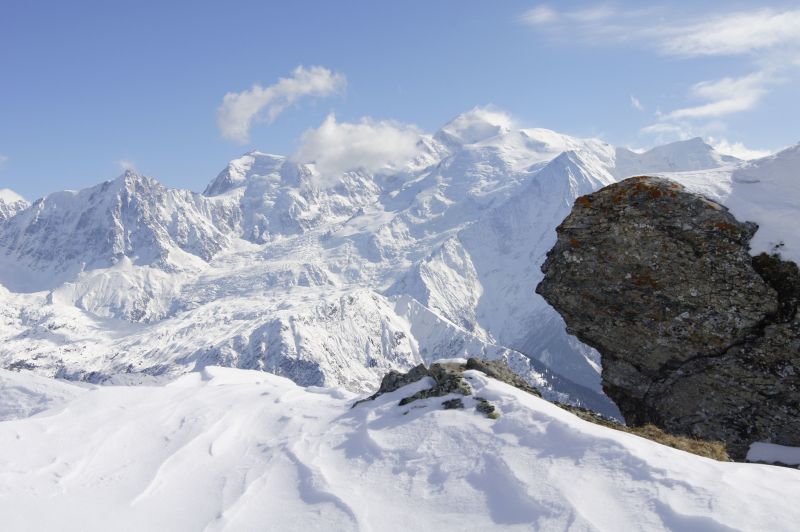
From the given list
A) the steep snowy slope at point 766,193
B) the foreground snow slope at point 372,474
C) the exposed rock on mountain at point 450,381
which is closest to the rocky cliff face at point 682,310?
the steep snowy slope at point 766,193

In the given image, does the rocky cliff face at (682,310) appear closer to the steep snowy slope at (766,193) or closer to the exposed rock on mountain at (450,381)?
the steep snowy slope at (766,193)

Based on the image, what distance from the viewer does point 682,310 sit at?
54.2ft

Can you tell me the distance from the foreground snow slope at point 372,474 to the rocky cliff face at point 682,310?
238 inches

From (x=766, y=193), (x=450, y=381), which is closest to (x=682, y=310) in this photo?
(x=766, y=193)

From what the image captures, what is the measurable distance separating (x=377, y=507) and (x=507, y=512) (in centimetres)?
224

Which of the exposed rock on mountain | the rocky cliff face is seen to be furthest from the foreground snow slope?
the rocky cliff face

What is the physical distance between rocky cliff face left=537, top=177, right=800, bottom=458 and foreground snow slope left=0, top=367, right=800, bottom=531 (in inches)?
238

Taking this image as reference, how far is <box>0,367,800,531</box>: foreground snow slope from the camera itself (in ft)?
29.2

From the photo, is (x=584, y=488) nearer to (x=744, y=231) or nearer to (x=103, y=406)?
(x=744, y=231)

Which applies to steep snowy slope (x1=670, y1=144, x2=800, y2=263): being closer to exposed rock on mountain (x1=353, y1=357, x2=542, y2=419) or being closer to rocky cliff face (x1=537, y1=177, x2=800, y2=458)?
rocky cliff face (x1=537, y1=177, x2=800, y2=458)

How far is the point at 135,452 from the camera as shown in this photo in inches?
540

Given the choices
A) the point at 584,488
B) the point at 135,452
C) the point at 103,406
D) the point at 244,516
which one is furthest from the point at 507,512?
the point at 103,406

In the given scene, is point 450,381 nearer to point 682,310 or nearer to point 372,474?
point 372,474

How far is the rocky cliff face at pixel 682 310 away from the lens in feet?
50.4
